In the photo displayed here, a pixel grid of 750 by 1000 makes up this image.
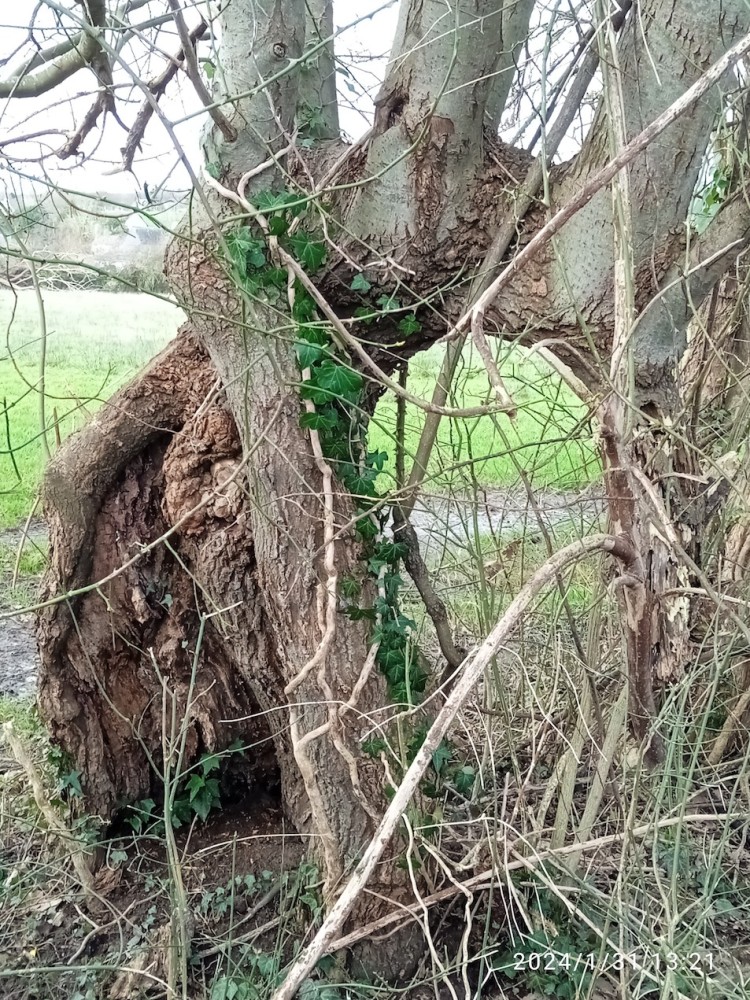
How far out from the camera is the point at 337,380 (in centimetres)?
207

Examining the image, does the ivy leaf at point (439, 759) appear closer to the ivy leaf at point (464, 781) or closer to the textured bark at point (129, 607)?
the ivy leaf at point (464, 781)

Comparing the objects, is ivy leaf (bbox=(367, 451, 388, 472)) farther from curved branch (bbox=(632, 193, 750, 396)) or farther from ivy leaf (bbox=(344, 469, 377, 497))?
curved branch (bbox=(632, 193, 750, 396))

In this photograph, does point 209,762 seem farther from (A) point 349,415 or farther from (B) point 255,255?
(B) point 255,255

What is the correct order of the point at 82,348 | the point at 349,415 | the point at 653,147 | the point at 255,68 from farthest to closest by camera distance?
the point at 82,348
the point at 349,415
the point at 255,68
the point at 653,147

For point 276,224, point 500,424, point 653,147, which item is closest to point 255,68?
point 276,224

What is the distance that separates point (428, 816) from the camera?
2.27 m

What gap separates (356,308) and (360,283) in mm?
118

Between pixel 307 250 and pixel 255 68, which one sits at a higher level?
pixel 255 68

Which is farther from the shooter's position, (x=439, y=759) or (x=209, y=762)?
(x=209, y=762)

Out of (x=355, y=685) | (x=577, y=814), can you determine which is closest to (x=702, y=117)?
(x=355, y=685)

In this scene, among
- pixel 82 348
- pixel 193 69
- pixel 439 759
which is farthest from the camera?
pixel 82 348

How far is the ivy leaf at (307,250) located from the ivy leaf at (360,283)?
108mm

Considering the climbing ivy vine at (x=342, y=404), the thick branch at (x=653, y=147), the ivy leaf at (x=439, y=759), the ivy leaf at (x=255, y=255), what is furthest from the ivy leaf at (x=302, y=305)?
the ivy leaf at (x=439, y=759)

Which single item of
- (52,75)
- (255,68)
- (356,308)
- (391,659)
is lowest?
(391,659)
